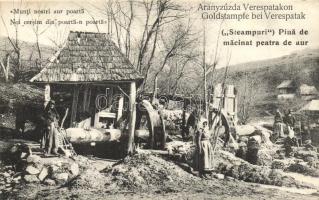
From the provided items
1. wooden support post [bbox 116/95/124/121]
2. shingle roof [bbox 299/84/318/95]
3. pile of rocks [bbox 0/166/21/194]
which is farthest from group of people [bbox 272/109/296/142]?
shingle roof [bbox 299/84/318/95]

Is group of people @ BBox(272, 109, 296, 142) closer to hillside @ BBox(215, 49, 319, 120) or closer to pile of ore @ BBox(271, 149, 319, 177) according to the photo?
pile of ore @ BBox(271, 149, 319, 177)

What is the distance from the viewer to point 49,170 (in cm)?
910

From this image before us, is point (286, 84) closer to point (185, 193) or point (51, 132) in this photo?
point (51, 132)

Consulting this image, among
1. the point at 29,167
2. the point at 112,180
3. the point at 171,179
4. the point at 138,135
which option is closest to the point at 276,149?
the point at 138,135

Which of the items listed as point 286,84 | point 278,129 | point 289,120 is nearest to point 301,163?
point 278,129

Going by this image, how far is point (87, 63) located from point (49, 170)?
427cm

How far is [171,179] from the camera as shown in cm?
955

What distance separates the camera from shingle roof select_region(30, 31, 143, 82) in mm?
11773

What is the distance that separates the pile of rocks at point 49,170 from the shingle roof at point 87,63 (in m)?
3.06

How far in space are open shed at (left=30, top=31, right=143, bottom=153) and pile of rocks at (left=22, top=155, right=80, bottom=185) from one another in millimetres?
2565

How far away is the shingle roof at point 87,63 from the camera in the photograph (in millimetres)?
11773

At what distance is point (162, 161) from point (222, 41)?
3.71 metres

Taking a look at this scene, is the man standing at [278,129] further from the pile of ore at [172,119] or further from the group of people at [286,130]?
the pile of ore at [172,119]

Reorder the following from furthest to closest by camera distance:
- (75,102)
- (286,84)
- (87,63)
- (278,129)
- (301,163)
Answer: (286,84), (278,129), (75,102), (87,63), (301,163)
